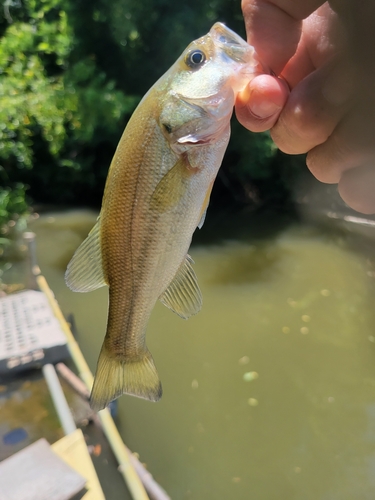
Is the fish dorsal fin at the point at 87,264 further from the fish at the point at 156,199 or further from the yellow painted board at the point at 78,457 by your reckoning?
the yellow painted board at the point at 78,457

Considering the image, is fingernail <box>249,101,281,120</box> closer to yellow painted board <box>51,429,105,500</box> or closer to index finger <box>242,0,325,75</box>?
index finger <box>242,0,325,75</box>

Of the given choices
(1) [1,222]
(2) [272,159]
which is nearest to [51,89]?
(1) [1,222]

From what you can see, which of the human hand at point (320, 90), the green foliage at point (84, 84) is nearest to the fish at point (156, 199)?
the human hand at point (320, 90)

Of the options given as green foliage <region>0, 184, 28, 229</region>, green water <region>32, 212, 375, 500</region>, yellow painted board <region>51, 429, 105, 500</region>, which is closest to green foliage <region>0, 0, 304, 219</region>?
green foliage <region>0, 184, 28, 229</region>

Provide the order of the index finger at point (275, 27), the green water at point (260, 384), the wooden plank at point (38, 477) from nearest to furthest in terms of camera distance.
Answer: the index finger at point (275, 27) < the wooden plank at point (38, 477) < the green water at point (260, 384)

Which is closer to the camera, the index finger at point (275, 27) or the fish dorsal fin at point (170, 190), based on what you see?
the fish dorsal fin at point (170, 190)

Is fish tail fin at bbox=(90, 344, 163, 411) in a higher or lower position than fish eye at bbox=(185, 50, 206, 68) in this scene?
lower
